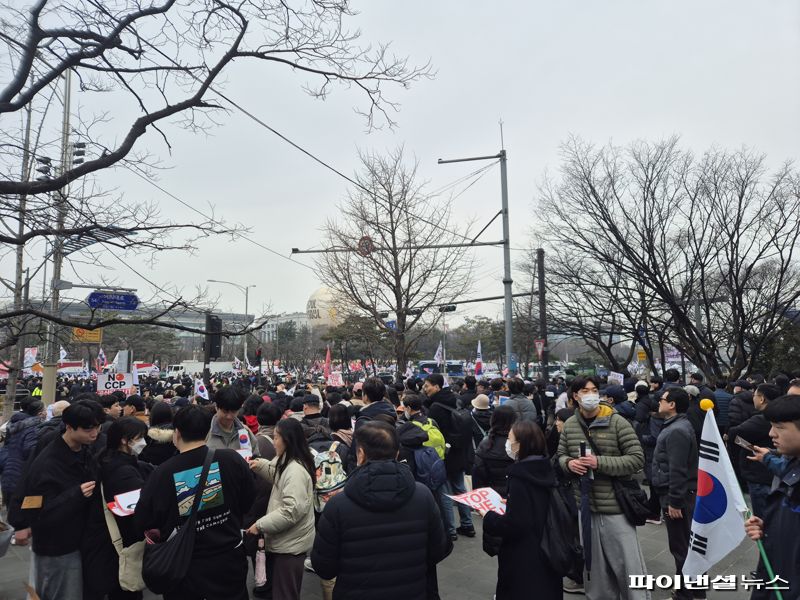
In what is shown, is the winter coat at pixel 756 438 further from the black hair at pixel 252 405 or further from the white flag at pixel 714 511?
the black hair at pixel 252 405

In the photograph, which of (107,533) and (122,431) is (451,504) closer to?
(107,533)

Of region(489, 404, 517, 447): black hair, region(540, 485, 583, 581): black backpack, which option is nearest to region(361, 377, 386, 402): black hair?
region(489, 404, 517, 447): black hair

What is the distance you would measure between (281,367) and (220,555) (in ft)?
219

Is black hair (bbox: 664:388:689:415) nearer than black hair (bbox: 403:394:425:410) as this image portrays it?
Yes

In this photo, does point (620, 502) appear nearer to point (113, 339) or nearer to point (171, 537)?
point (171, 537)

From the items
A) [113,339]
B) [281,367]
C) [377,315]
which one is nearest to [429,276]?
[377,315]

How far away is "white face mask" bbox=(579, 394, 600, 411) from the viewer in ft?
14.9

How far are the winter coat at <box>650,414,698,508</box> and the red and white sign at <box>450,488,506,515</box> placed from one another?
2.17 metres

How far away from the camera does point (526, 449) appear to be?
3.63 metres

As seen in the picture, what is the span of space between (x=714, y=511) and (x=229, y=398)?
3.94 m

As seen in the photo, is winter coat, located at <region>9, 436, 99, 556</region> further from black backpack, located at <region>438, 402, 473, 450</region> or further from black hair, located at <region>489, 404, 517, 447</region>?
black backpack, located at <region>438, 402, 473, 450</region>

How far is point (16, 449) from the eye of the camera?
20.1 feet

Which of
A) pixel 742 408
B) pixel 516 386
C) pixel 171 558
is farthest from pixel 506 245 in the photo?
pixel 171 558

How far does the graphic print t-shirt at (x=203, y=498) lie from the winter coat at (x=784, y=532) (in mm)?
3058
